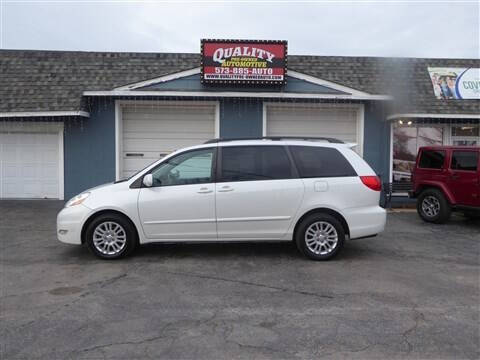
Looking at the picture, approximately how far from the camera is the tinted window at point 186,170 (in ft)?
22.4

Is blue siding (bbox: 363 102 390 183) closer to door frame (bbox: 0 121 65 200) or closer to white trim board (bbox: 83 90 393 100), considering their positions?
white trim board (bbox: 83 90 393 100)

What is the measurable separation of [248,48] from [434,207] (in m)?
6.06

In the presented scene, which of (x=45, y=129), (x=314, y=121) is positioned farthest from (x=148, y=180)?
(x=314, y=121)

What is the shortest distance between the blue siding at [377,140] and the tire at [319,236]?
6925mm

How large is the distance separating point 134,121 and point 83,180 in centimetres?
218

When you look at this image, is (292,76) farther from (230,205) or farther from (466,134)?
(230,205)

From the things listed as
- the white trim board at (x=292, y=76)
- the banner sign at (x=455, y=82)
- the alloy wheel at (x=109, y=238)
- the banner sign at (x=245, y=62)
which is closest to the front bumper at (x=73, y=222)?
the alloy wheel at (x=109, y=238)

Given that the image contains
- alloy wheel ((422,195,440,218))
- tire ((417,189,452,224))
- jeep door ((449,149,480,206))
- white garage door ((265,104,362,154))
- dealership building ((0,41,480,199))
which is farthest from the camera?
white garage door ((265,104,362,154))

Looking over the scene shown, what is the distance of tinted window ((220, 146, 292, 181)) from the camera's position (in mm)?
6875

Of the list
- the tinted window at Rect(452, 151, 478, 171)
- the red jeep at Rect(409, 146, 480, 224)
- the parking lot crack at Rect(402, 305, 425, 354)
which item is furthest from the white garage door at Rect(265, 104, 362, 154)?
the parking lot crack at Rect(402, 305, 425, 354)

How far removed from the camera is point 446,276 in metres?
6.25

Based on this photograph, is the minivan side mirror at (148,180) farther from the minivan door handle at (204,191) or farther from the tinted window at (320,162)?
the tinted window at (320,162)

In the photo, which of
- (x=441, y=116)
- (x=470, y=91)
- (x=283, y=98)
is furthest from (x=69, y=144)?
(x=470, y=91)

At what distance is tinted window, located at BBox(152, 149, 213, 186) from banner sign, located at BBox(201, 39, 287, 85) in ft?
18.5
